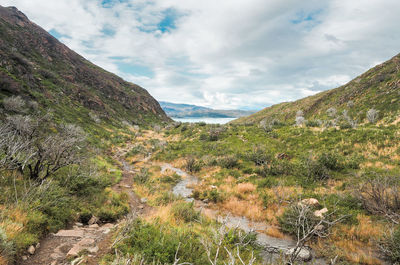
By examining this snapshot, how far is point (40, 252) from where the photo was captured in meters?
3.95

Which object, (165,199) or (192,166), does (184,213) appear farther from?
(192,166)

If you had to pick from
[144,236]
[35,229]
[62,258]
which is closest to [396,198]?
[144,236]

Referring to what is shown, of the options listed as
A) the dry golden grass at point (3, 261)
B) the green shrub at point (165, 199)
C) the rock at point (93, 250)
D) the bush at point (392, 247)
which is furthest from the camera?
the green shrub at point (165, 199)

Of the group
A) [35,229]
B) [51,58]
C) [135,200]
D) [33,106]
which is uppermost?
[51,58]

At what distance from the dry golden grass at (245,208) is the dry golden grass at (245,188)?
82cm

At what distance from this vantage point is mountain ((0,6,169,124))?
980 inches

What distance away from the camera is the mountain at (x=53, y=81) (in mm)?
24884

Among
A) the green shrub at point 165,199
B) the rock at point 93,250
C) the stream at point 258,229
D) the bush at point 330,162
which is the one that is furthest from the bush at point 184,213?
the bush at point 330,162

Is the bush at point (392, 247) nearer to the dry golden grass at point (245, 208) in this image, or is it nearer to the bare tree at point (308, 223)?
the bare tree at point (308, 223)

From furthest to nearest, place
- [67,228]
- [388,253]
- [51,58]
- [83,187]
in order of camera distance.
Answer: [51,58], [83,187], [67,228], [388,253]

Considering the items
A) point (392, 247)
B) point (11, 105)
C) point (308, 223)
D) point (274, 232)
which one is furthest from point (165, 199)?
point (11, 105)

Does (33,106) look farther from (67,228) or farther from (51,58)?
(51,58)

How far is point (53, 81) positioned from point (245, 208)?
44645 mm

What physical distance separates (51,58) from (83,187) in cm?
5475
